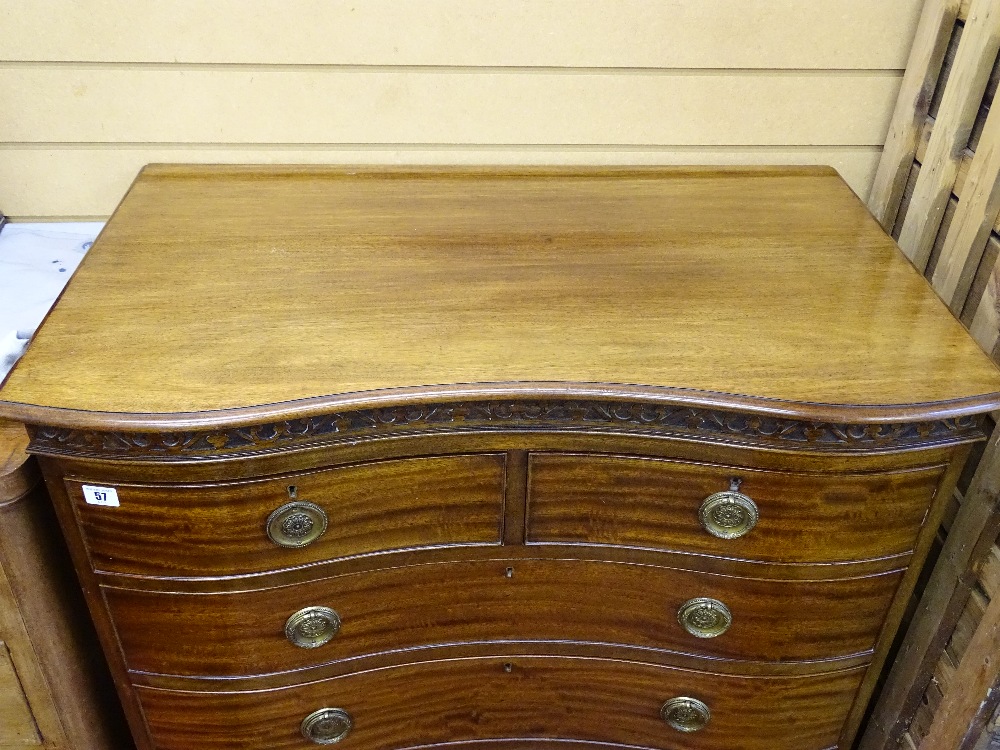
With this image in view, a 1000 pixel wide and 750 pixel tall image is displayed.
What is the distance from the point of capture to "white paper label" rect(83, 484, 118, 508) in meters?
1.03

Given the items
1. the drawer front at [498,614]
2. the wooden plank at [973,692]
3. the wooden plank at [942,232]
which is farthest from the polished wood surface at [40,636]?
the wooden plank at [942,232]

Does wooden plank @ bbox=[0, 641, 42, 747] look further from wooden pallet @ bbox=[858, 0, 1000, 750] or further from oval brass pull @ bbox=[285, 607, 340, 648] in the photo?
wooden pallet @ bbox=[858, 0, 1000, 750]

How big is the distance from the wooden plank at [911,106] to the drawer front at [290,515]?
899 mm

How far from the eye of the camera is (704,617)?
3.93 feet

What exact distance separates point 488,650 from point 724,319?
0.57 m

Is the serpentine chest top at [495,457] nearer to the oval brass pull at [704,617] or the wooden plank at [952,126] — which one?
the oval brass pull at [704,617]

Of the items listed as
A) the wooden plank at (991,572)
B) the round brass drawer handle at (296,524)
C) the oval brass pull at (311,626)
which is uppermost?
the wooden plank at (991,572)

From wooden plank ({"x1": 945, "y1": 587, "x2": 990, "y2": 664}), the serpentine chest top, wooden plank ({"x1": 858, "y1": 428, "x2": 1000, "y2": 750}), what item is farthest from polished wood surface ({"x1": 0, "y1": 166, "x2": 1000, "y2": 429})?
wooden plank ({"x1": 945, "y1": 587, "x2": 990, "y2": 664})

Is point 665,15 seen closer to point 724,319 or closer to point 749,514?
point 724,319

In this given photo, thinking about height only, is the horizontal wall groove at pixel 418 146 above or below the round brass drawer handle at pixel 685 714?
above

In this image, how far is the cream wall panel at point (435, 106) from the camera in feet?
4.66

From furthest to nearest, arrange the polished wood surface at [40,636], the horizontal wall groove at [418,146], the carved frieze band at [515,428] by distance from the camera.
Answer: the horizontal wall groove at [418,146] < the polished wood surface at [40,636] < the carved frieze band at [515,428]

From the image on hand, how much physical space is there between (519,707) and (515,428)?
1.71 ft

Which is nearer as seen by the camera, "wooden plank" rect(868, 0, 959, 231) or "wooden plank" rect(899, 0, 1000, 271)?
"wooden plank" rect(899, 0, 1000, 271)
